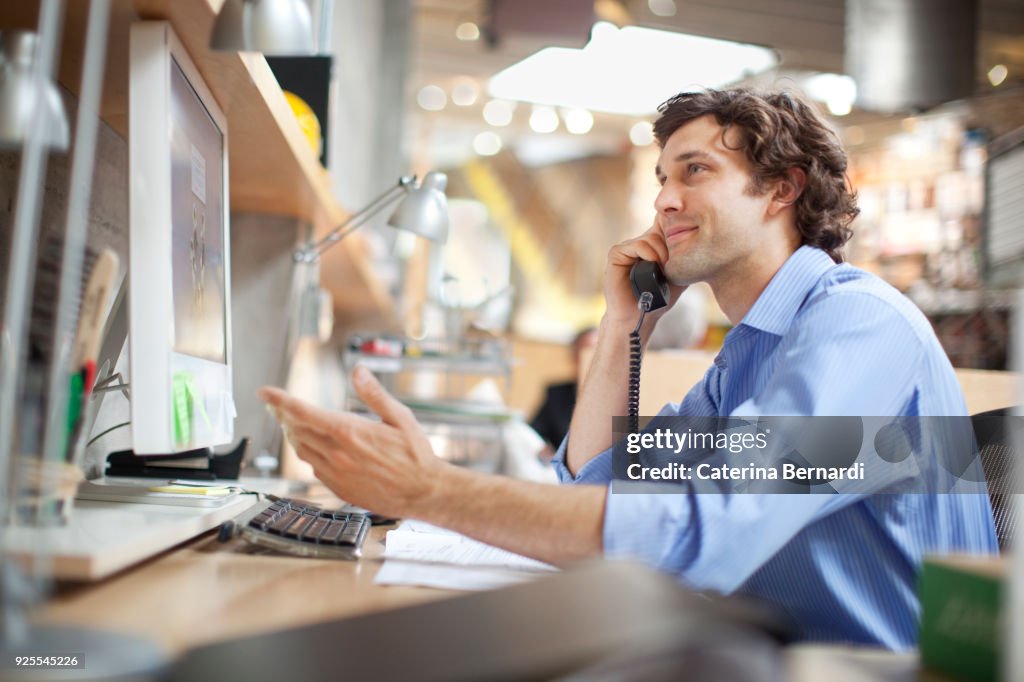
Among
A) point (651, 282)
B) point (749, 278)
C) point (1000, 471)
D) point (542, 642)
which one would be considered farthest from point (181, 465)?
point (1000, 471)

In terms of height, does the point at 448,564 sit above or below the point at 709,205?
below

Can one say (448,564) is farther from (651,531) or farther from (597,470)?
(597,470)

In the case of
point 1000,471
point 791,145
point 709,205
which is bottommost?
point 1000,471

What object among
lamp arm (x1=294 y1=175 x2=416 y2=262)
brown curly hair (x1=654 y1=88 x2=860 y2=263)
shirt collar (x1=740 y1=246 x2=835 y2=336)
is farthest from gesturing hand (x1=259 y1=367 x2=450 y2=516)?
lamp arm (x1=294 y1=175 x2=416 y2=262)

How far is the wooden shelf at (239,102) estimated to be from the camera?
3.26 ft

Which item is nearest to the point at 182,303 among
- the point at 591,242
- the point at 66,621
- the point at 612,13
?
the point at 66,621

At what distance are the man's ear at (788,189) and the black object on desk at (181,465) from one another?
987 millimetres

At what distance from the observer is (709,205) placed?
1.45 meters

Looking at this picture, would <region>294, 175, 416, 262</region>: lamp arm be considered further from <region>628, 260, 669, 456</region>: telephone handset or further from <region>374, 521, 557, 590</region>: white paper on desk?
<region>374, 521, 557, 590</region>: white paper on desk

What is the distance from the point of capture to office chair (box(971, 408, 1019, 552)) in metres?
1.28

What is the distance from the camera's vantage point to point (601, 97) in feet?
24.9

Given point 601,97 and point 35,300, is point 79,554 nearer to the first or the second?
point 35,300

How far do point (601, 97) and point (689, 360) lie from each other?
563cm

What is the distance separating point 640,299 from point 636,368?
5.1 inches
